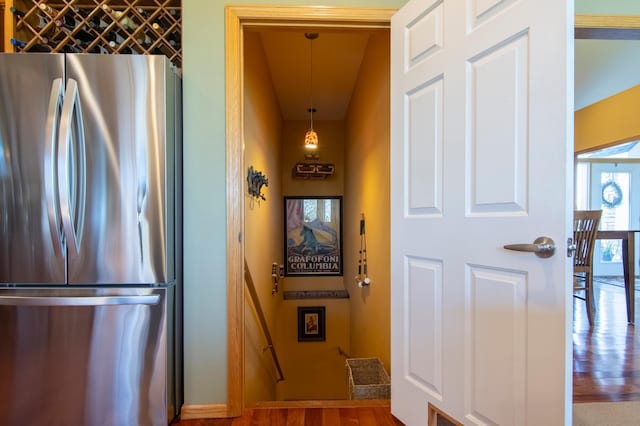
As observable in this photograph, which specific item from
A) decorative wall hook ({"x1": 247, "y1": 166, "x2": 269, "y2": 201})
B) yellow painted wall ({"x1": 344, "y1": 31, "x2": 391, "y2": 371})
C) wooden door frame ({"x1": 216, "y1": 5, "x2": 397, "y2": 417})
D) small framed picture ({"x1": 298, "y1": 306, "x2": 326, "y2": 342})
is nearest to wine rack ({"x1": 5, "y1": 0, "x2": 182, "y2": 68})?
wooden door frame ({"x1": 216, "y1": 5, "x2": 397, "y2": 417})

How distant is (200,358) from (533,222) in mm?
1601

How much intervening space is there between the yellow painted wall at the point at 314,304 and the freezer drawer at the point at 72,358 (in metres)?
3.60

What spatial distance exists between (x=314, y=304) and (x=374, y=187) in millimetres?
3036

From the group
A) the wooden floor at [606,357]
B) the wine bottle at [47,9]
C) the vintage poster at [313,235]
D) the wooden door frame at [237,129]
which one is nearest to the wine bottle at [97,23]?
the wine bottle at [47,9]

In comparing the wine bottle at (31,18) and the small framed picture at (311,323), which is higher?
the wine bottle at (31,18)

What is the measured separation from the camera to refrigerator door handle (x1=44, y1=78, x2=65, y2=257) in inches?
48.6

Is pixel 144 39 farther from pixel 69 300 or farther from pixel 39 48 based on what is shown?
pixel 69 300

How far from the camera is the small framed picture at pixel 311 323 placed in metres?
5.12

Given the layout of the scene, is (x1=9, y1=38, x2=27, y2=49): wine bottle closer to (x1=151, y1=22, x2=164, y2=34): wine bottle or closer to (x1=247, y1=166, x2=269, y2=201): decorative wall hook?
(x1=151, y1=22, x2=164, y2=34): wine bottle

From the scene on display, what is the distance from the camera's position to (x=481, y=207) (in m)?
1.15

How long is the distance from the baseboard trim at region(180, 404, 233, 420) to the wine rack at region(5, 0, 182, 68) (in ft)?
6.00

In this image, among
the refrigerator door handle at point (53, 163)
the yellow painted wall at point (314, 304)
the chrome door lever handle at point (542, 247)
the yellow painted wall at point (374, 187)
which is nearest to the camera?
the chrome door lever handle at point (542, 247)

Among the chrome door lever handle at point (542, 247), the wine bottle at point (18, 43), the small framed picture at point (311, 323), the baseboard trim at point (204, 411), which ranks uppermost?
the wine bottle at point (18, 43)

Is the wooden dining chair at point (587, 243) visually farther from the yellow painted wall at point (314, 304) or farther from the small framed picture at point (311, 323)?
the small framed picture at point (311, 323)
